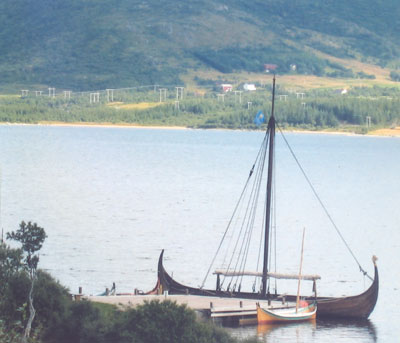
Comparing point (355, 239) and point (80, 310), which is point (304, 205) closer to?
point (355, 239)

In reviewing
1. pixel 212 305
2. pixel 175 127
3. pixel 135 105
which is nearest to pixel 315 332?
pixel 212 305

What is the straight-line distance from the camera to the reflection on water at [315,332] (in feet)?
105

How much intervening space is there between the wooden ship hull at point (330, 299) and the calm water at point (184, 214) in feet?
1.95

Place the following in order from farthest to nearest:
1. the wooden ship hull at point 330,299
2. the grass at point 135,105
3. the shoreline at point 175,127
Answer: the grass at point 135,105 → the shoreline at point 175,127 → the wooden ship hull at point 330,299

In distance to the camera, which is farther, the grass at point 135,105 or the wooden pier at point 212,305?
the grass at point 135,105

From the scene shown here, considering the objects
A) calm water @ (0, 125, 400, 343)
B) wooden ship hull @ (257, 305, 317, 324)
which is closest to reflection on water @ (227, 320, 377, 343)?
calm water @ (0, 125, 400, 343)

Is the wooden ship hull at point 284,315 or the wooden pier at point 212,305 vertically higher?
the wooden pier at point 212,305

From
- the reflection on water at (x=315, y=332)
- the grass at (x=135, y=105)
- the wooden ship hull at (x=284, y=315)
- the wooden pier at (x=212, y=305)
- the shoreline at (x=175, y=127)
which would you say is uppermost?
the grass at (x=135, y=105)

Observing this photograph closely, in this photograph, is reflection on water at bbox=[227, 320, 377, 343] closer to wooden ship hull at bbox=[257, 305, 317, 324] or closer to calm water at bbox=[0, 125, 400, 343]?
calm water at bbox=[0, 125, 400, 343]

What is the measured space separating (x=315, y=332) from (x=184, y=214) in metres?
31.0

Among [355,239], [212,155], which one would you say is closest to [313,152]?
[212,155]

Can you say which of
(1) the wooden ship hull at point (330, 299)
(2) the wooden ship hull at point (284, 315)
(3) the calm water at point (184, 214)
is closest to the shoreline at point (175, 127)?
(3) the calm water at point (184, 214)

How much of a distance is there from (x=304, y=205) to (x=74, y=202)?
1580cm

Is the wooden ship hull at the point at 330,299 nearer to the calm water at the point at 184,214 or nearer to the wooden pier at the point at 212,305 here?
the calm water at the point at 184,214
